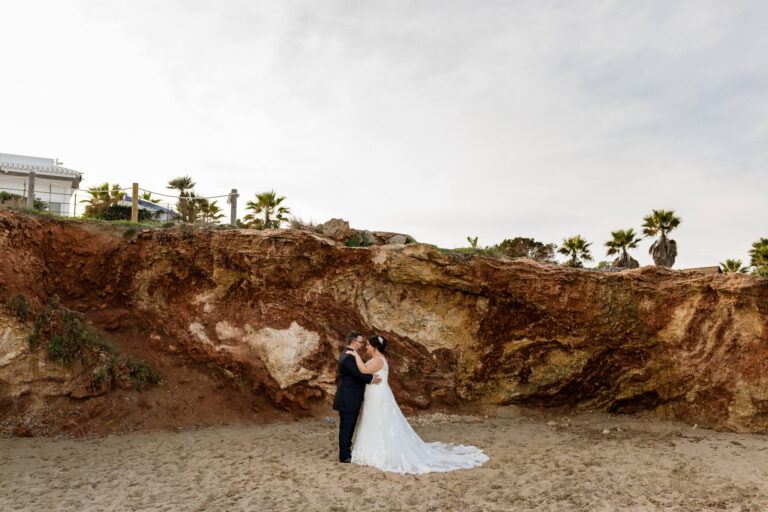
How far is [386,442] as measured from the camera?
7.51 metres

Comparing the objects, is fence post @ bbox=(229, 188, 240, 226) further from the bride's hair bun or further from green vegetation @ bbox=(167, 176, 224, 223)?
the bride's hair bun

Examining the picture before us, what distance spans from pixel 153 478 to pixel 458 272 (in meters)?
7.30

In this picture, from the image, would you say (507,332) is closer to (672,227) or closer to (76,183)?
(672,227)

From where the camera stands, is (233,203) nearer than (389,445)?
No

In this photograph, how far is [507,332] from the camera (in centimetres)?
1164

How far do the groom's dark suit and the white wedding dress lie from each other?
13 cm

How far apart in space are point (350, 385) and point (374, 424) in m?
0.72

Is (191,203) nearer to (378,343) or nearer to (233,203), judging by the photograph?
(233,203)

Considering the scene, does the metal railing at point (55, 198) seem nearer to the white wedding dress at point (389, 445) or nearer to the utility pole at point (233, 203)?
the utility pole at point (233, 203)

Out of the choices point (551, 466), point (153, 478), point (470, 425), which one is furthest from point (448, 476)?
point (153, 478)

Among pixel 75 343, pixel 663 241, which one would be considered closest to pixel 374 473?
pixel 75 343

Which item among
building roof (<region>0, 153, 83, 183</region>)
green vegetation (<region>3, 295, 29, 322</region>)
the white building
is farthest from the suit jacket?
building roof (<region>0, 153, 83, 183</region>)

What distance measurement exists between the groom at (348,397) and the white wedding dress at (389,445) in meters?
0.12

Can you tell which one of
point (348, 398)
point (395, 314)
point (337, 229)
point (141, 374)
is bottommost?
point (141, 374)
